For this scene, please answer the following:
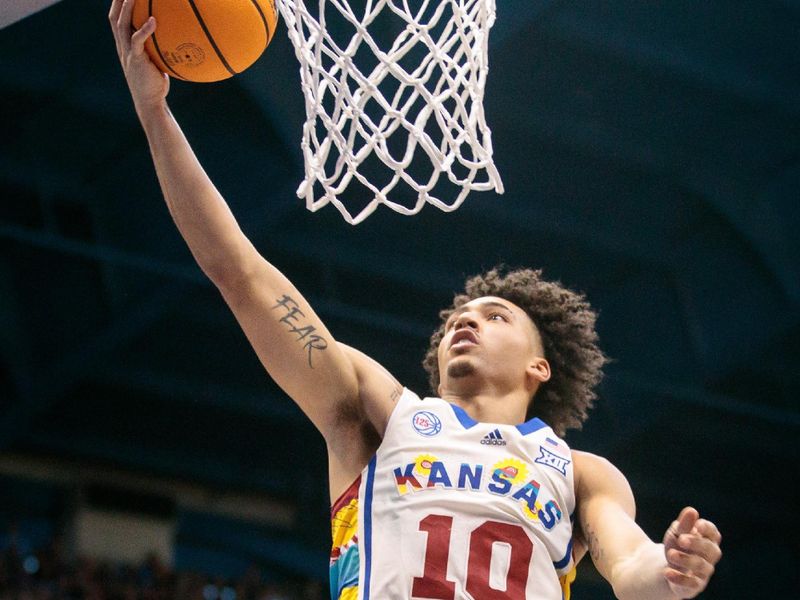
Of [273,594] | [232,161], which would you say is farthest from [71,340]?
[273,594]

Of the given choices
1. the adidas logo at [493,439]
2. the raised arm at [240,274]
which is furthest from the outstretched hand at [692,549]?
the raised arm at [240,274]

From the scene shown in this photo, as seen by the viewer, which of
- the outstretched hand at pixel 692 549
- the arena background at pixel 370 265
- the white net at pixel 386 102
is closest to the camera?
the outstretched hand at pixel 692 549

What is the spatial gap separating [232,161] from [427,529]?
20.2 feet

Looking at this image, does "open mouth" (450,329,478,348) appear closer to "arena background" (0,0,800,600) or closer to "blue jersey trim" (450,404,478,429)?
A: "blue jersey trim" (450,404,478,429)

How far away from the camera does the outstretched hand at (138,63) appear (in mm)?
2740

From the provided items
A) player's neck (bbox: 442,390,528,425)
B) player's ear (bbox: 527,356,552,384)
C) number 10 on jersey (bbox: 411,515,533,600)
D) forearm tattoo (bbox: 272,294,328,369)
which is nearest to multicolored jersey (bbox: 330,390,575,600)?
number 10 on jersey (bbox: 411,515,533,600)

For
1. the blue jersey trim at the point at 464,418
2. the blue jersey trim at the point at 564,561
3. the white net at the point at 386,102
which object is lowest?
the blue jersey trim at the point at 564,561

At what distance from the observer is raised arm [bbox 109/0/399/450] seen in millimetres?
2750

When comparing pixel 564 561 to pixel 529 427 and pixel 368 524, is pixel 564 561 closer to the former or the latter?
pixel 529 427

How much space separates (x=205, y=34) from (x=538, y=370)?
122 cm

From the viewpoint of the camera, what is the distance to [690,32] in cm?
786

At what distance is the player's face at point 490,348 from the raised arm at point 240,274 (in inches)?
13.1

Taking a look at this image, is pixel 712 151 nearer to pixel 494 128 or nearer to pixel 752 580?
pixel 494 128

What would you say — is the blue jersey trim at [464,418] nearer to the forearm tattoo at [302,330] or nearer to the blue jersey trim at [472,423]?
the blue jersey trim at [472,423]
